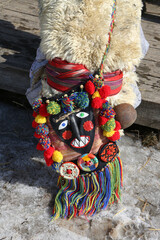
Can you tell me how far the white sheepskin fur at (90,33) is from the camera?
112 centimetres

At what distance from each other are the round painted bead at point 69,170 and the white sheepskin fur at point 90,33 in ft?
1.62

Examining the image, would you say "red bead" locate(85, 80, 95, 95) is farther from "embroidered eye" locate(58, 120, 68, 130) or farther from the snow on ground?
the snow on ground

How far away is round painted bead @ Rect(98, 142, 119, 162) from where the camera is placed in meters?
1.27

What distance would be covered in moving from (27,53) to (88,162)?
1.09 meters

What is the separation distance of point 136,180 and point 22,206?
28.8 inches

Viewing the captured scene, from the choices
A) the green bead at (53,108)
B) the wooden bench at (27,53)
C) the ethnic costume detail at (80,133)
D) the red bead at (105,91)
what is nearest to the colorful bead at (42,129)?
the ethnic costume detail at (80,133)

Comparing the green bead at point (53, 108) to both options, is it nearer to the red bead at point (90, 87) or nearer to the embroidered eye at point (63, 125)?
the embroidered eye at point (63, 125)

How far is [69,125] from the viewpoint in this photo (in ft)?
3.98

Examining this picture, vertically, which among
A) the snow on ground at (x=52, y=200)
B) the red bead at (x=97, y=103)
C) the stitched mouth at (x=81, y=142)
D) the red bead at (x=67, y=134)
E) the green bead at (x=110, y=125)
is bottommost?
the snow on ground at (x=52, y=200)

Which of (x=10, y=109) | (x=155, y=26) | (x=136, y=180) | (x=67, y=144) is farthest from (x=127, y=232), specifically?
(x=155, y=26)

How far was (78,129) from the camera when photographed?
3.95 ft

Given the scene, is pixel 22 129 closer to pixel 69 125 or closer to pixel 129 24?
pixel 69 125

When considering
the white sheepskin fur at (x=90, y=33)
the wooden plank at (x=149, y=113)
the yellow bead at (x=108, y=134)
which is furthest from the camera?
the wooden plank at (x=149, y=113)

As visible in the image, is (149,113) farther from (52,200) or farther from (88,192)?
(52,200)
